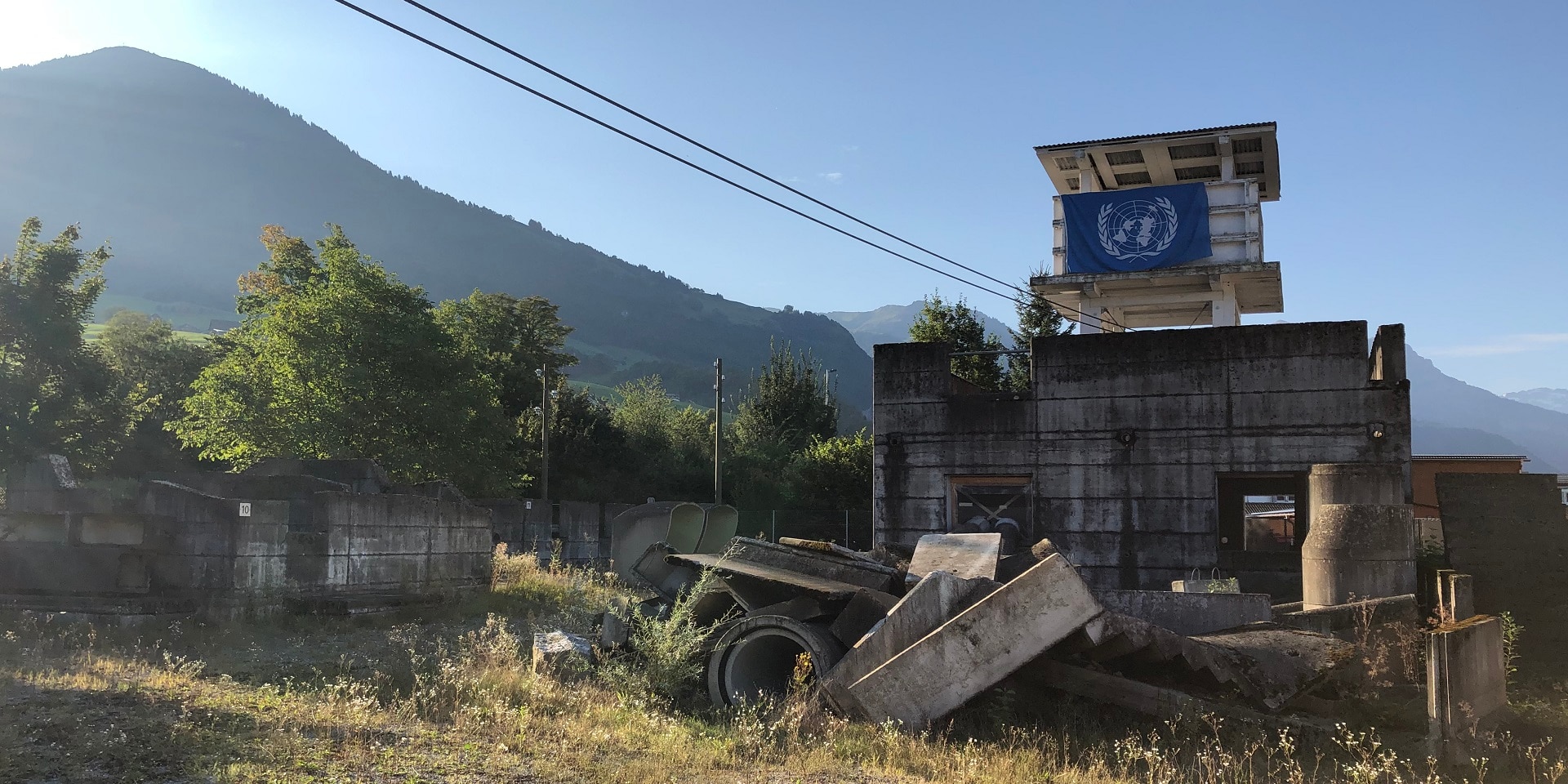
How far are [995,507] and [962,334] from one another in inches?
928

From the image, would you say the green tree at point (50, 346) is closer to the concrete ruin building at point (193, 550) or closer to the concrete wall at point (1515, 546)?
the concrete ruin building at point (193, 550)

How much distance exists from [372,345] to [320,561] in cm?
2090

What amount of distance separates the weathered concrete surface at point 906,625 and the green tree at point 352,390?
26.3 metres

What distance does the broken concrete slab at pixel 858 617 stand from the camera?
9.09 m

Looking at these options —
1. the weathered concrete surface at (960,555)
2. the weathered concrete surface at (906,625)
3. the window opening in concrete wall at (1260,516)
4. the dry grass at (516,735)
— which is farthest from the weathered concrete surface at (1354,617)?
the window opening in concrete wall at (1260,516)

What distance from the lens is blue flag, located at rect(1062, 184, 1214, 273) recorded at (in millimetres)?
19594

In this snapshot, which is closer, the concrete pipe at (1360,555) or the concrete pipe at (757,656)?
the concrete pipe at (757,656)

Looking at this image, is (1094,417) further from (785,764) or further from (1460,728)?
(785,764)

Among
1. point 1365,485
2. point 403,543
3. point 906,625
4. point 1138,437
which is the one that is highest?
point 1138,437

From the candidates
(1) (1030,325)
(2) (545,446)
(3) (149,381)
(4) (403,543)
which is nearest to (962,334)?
(1) (1030,325)

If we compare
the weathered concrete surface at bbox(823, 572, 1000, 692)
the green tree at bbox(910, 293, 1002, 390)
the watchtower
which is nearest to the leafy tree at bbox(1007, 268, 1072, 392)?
the green tree at bbox(910, 293, 1002, 390)

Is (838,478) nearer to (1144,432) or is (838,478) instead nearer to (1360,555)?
(1144,432)

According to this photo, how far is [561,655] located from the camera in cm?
1040

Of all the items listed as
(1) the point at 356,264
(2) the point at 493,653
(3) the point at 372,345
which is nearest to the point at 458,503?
(2) the point at 493,653
